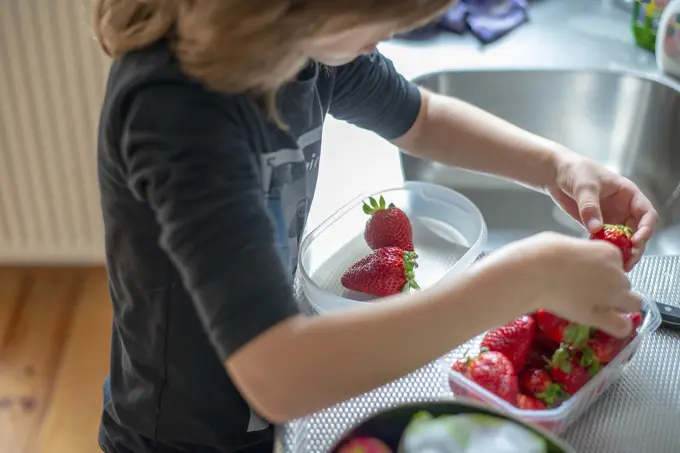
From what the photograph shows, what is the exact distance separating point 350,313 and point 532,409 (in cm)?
18

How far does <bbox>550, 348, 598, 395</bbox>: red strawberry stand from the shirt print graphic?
0.25m

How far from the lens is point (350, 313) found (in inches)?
23.5

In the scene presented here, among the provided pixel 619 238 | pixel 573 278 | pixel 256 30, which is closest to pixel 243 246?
pixel 256 30

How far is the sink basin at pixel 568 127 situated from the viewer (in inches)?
48.7

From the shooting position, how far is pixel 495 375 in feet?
2.18

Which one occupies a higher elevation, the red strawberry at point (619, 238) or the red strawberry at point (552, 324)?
the red strawberry at point (619, 238)

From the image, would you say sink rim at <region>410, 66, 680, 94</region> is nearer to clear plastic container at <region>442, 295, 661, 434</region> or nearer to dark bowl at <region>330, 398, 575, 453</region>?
clear plastic container at <region>442, 295, 661, 434</region>

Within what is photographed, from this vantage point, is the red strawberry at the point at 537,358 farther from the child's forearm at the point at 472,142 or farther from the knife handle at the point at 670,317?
the child's forearm at the point at 472,142

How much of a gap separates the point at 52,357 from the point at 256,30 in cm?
149

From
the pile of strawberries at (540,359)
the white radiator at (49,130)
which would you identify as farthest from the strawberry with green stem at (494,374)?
the white radiator at (49,130)

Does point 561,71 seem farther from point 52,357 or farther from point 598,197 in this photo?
point 52,357

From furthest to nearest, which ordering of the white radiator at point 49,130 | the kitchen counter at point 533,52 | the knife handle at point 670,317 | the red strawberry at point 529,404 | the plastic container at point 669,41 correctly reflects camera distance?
the white radiator at point 49,130 → the plastic container at point 669,41 → the kitchen counter at point 533,52 → the knife handle at point 670,317 → the red strawberry at point 529,404

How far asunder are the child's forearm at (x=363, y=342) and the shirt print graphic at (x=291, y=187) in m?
0.11

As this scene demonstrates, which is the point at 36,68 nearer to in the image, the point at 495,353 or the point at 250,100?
the point at 250,100
